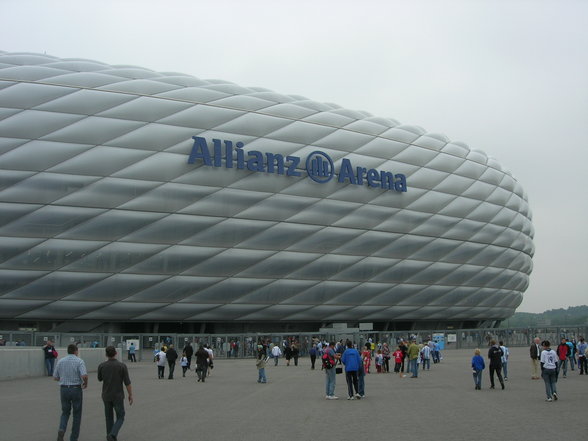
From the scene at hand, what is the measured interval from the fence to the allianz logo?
33.0 feet

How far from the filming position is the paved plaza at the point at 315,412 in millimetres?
11438

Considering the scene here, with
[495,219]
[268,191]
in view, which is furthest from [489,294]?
[268,191]

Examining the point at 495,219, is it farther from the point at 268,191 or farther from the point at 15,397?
the point at 15,397

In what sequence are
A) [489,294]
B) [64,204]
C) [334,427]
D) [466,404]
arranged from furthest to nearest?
[489,294] → [64,204] → [466,404] → [334,427]

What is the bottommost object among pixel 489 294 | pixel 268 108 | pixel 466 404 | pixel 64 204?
pixel 466 404

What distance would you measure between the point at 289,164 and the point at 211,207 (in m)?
6.22

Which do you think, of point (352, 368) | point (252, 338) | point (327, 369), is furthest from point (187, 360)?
point (252, 338)

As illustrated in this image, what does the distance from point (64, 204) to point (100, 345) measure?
7.90m

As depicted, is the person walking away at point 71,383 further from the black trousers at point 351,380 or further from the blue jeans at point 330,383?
the black trousers at point 351,380

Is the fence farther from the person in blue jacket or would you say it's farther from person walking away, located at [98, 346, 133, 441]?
person walking away, located at [98, 346, 133, 441]

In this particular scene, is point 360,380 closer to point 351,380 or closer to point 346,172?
point 351,380

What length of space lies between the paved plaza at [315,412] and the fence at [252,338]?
17.0 metres

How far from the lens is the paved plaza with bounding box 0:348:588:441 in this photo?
450 inches

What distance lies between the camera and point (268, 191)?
4644 centimetres
